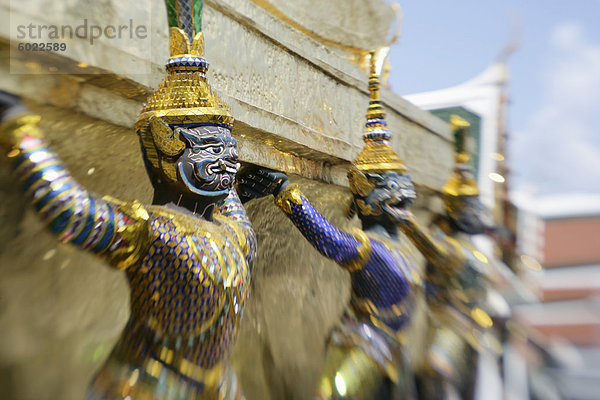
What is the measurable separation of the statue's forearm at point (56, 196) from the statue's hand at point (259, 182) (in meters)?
0.74

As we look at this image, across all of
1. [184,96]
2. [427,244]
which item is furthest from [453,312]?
[184,96]

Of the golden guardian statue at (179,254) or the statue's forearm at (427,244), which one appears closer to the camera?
the golden guardian statue at (179,254)

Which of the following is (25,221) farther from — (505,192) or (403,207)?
(505,192)

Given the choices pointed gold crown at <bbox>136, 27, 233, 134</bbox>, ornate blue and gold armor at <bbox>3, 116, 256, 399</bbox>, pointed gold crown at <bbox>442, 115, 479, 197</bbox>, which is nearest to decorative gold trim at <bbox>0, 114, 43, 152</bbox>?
ornate blue and gold armor at <bbox>3, 116, 256, 399</bbox>

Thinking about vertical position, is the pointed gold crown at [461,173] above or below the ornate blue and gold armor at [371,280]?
above

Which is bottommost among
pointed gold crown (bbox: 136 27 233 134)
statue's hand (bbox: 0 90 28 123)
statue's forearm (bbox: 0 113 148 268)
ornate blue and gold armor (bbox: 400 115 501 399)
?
ornate blue and gold armor (bbox: 400 115 501 399)

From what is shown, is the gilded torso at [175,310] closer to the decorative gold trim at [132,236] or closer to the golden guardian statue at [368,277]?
the decorative gold trim at [132,236]

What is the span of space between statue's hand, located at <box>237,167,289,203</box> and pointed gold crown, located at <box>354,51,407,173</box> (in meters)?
0.37

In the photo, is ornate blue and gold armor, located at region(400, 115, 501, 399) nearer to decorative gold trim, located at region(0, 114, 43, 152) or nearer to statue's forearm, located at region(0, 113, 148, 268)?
statue's forearm, located at region(0, 113, 148, 268)

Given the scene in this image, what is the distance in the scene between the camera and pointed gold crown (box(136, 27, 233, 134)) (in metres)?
1.19

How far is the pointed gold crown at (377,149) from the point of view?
1.93 m

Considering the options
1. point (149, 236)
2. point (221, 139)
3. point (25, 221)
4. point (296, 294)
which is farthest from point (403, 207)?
point (25, 221)

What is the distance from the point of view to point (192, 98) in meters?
1.21

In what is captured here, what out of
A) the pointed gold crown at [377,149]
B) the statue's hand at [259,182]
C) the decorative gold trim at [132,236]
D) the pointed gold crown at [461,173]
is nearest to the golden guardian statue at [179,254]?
the decorative gold trim at [132,236]
